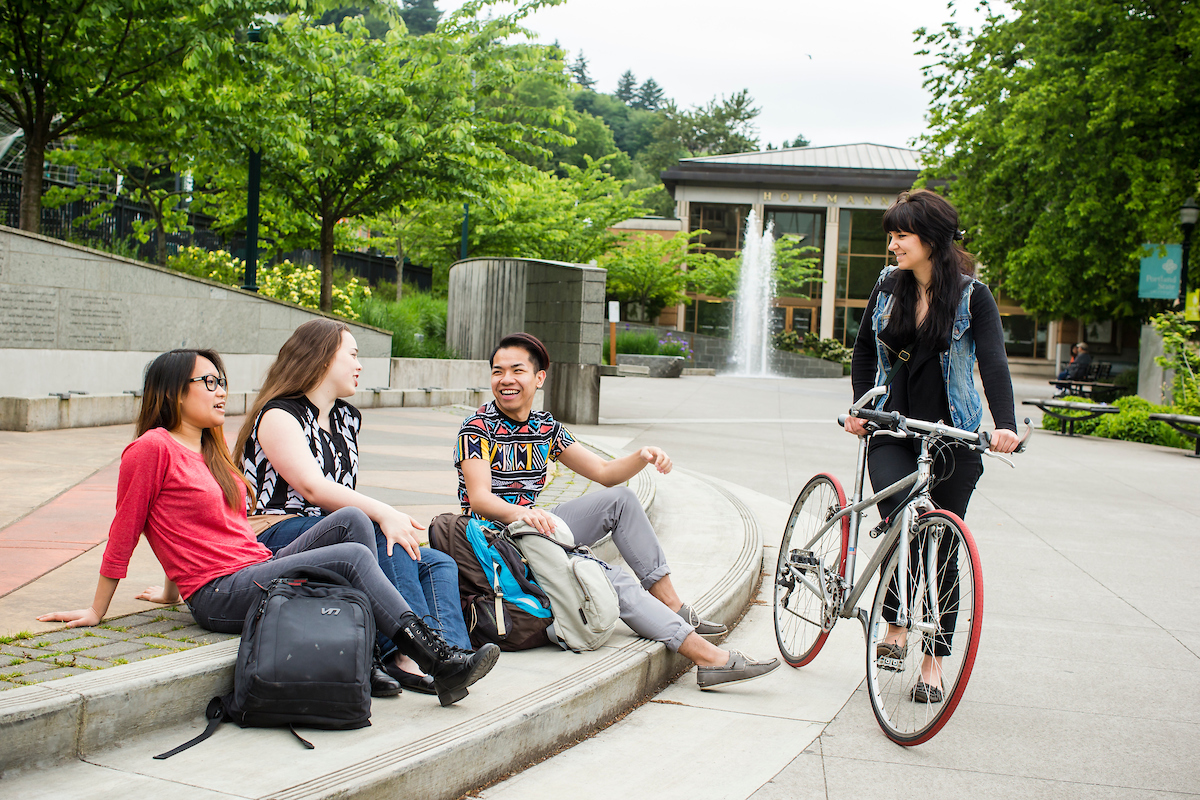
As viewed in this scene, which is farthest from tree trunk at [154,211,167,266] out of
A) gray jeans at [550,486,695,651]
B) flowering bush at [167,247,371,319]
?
gray jeans at [550,486,695,651]

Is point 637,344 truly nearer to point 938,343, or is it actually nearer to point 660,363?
point 660,363

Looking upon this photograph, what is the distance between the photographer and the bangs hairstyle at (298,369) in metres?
3.85

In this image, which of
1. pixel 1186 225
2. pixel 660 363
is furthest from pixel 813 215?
pixel 1186 225

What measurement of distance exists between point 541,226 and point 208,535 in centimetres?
2719

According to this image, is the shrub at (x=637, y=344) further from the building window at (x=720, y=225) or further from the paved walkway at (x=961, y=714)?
the paved walkway at (x=961, y=714)

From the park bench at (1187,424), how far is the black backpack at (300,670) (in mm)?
13517

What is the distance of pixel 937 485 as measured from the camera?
3938 mm

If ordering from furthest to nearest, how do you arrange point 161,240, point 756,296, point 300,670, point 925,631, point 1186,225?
point 756,296
point 1186,225
point 161,240
point 925,631
point 300,670

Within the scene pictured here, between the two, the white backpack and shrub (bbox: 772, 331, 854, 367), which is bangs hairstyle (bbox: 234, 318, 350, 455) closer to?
the white backpack

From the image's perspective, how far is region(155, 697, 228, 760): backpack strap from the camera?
270cm

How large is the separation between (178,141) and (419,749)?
1247 cm

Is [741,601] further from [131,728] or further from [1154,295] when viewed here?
[1154,295]

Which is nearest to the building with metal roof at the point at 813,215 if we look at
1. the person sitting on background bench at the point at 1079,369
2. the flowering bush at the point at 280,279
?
the person sitting on background bench at the point at 1079,369

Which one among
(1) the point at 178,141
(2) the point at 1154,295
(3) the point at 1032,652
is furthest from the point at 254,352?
(2) the point at 1154,295
